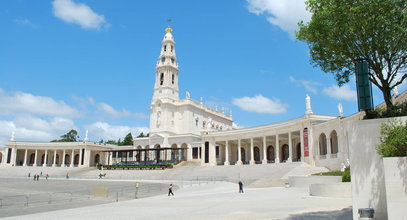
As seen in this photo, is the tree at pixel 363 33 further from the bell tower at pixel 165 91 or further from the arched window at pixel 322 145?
the bell tower at pixel 165 91

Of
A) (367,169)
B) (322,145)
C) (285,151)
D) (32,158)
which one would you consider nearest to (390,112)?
(367,169)

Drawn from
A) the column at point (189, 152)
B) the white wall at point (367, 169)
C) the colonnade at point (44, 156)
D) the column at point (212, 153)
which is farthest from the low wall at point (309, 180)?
the colonnade at point (44, 156)

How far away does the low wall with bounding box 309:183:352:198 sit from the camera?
67.9 feet

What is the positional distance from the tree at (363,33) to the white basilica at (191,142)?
28.1 m

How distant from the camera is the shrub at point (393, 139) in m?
10.8

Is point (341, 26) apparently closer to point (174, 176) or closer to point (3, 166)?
point (174, 176)

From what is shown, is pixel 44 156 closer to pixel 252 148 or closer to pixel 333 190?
pixel 252 148

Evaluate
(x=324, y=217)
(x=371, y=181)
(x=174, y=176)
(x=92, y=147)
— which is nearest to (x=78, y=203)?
(x=324, y=217)

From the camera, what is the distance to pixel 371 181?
39.0 feet

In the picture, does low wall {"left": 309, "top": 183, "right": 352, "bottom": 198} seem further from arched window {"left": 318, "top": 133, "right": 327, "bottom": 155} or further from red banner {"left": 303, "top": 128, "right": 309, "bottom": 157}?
arched window {"left": 318, "top": 133, "right": 327, "bottom": 155}

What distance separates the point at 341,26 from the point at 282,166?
111ft

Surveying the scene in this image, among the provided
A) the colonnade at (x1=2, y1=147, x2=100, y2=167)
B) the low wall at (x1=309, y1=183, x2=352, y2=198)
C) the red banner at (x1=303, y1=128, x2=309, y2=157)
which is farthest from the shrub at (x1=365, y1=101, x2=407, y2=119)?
the colonnade at (x1=2, y1=147, x2=100, y2=167)

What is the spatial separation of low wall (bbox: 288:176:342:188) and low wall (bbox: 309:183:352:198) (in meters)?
5.08

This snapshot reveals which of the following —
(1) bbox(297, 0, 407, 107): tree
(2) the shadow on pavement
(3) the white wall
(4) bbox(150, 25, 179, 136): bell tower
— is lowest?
(2) the shadow on pavement
